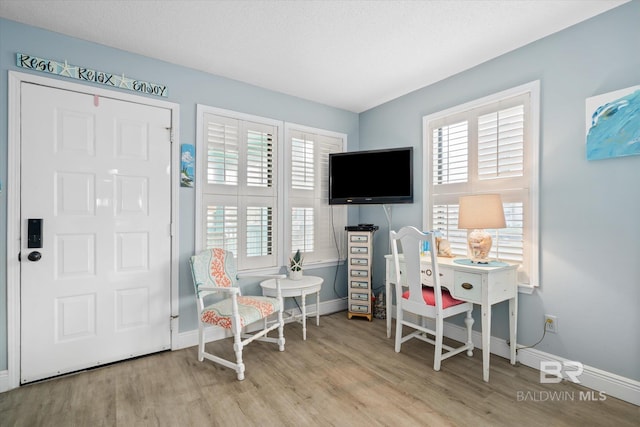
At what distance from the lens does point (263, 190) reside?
11.0 ft

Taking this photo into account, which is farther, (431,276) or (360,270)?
(360,270)

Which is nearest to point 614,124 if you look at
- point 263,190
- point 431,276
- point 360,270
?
point 431,276

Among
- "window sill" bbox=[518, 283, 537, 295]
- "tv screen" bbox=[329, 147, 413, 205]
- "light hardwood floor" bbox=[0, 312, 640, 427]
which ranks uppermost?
"tv screen" bbox=[329, 147, 413, 205]

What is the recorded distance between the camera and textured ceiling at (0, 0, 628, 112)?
6.79ft

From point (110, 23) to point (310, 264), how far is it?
2.84 meters

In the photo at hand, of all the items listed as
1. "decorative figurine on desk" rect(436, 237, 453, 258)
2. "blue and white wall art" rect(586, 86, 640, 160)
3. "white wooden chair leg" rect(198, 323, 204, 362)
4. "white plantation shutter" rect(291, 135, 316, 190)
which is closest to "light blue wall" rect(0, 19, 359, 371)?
"white plantation shutter" rect(291, 135, 316, 190)

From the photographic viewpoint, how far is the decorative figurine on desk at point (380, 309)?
3.62 meters

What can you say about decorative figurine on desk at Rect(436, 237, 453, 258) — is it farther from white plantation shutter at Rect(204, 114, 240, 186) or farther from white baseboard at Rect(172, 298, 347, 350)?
white plantation shutter at Rect(204, 114, 240, 186)

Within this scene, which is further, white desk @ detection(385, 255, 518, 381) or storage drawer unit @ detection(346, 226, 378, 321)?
storage drawer unit @ detection(346, 226, 378, 321)

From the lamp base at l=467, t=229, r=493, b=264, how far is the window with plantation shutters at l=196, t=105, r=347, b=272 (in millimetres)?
1791

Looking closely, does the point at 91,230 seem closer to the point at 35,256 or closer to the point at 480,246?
the point at 35,256

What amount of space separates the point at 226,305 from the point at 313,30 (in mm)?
2271

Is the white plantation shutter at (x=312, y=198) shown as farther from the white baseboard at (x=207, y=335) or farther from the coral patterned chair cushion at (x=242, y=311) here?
the coral patterned chair cushion at (x=242, y=311)

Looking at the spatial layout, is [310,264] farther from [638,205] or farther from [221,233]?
[638,205]
